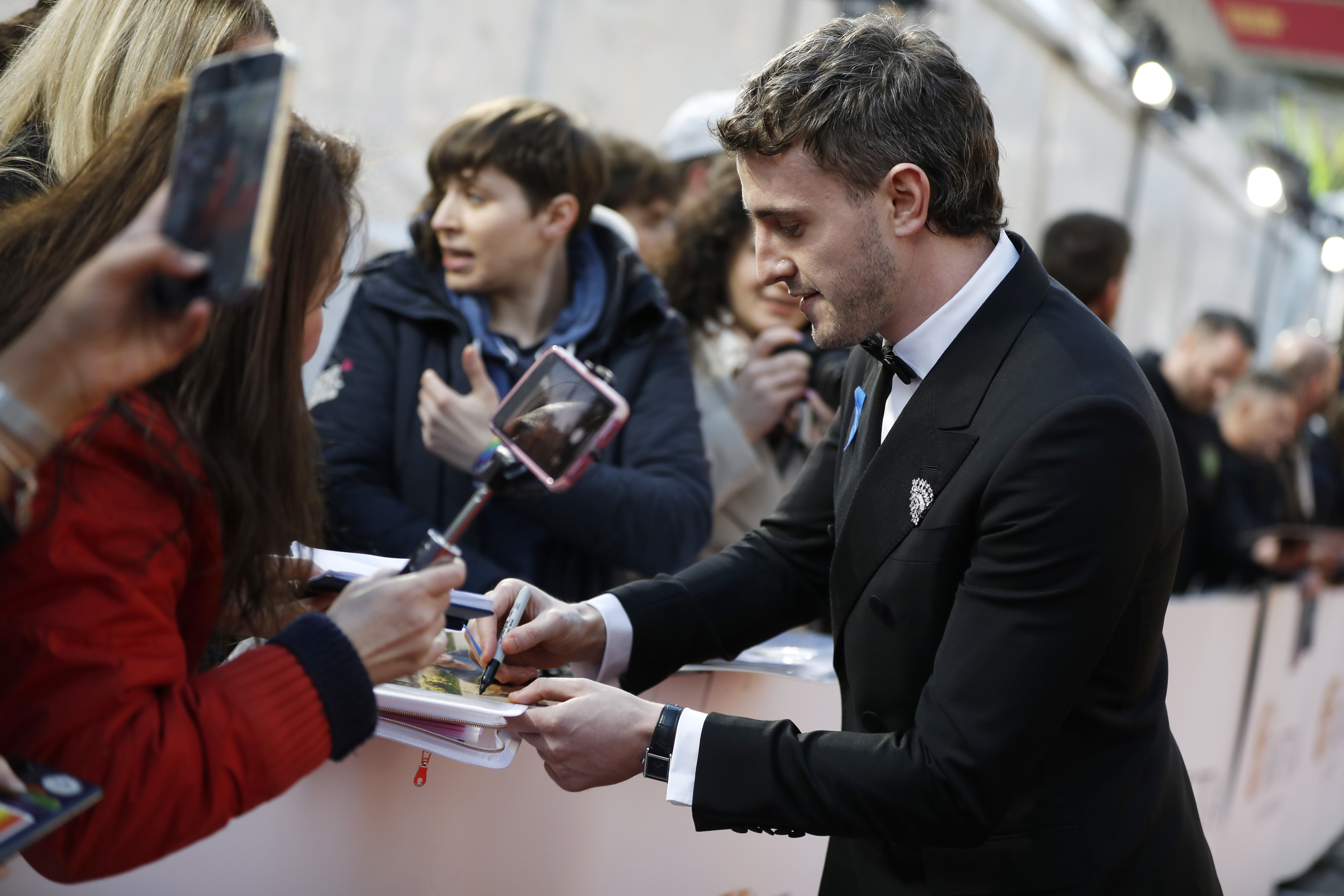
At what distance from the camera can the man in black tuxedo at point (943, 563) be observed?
4.40ft

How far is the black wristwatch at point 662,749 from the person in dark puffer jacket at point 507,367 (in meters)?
0.81

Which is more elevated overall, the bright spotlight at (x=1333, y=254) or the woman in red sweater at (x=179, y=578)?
the bright spotlight at (x=1333, y=254)

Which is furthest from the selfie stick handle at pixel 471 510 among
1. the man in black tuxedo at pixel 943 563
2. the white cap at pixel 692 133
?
the white cap at pixel 692 133

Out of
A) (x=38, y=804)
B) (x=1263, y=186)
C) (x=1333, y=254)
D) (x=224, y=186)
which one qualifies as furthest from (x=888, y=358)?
(x=1333, y=254)

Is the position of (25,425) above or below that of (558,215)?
below

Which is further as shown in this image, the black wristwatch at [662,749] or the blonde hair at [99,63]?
the blonde hair at [99,63]

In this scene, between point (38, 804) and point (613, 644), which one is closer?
point (38, 804)

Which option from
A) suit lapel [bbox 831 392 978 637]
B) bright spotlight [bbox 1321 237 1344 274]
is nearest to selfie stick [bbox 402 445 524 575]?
suit lapel [bbox 831 392 978 637]

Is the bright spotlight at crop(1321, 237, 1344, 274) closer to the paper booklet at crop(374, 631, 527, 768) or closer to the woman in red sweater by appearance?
the paper booklet at crop(374, 631, 527, 768)

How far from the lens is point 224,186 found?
87 cm

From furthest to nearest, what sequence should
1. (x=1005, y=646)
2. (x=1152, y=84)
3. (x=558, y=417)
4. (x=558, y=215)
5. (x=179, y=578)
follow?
(x=1152, y=84)
(x=558, y=215)
(x=558, y=417)
(x=1005, y=646)
(x=179, y=578)

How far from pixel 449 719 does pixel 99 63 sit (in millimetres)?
1009

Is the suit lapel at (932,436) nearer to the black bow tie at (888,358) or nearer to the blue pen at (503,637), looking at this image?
the black bow tie at (888,358)

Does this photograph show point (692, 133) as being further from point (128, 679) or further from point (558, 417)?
point (128, 679)
